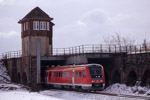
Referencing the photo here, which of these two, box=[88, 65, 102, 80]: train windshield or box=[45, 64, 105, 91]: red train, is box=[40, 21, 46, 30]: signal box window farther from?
box=[88, 65, 102, 80]: train windshield

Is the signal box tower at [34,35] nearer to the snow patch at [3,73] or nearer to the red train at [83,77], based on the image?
the snow patch at [3,73]

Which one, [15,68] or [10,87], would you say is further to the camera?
[15,68]

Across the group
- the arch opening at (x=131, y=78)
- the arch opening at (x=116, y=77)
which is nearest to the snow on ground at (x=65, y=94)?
the arch opening at (x=131, y=78)

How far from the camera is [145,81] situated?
37719 millimetres

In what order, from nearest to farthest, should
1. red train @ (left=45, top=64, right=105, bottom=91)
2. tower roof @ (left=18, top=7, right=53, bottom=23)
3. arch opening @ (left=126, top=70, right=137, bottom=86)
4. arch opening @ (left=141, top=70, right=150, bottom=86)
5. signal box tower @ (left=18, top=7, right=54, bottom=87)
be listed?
red train @ (left=45, top=64, right=105, bottom=91)
arch opening @ (left=141, top=70, right=150, bottom=86)
arch opening @ (left=126, top=70, right=137, bottom=86)
signal box tower @ (left=18, top=7, right=54, bottom=87)
tower roof @ (left=18, top=7, right=53, bottom=23)

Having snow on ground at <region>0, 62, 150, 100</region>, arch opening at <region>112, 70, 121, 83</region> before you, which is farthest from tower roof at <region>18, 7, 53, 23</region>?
arch opening at <region>112, 70, 121, 83</region>

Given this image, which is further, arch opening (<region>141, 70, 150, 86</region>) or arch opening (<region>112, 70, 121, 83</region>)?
Result: arch opening (<region>112, 70, 121, 83</region>)

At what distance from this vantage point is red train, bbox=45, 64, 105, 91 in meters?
35.3

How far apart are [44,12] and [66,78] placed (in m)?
18.6

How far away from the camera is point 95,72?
3588cm

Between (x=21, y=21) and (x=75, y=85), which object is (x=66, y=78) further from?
(x=21, y=21)

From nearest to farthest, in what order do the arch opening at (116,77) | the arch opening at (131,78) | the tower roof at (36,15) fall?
the arch opening at (131,78) < the arch opening at (116,77) < the tower roof at (36,15)

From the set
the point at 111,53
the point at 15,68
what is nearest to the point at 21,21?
the point at 15,68

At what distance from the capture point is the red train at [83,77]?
35.3 meters
